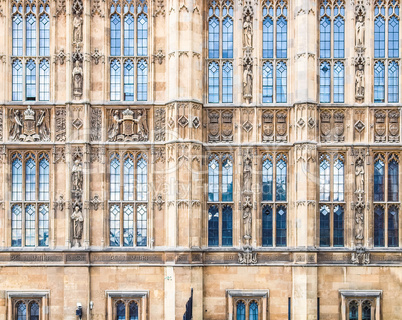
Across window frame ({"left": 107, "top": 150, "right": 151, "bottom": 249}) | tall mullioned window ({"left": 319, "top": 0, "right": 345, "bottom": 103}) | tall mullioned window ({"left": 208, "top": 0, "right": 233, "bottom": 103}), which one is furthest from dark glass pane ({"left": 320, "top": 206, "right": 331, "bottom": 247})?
window frame ({"left": 107, "top": 150, "right": 151, "bottom": 249})

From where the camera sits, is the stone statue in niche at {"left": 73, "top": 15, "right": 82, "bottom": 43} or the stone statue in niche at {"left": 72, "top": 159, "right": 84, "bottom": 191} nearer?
the stone statue in niche at {"left": 72, "top": 159, "right": 84, "bottom": 191}

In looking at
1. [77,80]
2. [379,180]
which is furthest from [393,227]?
[77,80]

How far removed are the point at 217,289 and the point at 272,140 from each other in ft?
20.4

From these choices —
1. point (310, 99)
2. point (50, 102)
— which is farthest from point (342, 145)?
point (50, 102)

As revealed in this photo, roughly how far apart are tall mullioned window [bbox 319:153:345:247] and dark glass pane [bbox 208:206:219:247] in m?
4.11

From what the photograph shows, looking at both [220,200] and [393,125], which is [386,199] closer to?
[393,125]

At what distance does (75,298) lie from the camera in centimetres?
1795

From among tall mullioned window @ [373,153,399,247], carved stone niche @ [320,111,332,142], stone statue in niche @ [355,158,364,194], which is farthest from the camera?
carved stone niche @ [320,111,332,142]

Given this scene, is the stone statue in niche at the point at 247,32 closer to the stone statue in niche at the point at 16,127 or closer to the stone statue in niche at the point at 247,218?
the stone statue in niche at the point at 247,218

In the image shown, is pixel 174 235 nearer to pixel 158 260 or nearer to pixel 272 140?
pixel 158 260

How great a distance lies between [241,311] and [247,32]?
1102 cm

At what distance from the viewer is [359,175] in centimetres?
1838

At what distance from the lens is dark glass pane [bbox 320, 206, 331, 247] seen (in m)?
18.5

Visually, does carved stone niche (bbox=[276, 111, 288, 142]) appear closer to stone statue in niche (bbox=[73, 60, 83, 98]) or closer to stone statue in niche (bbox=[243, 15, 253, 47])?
stone statue in niche (bbox=[243, 15, 253, 47])
